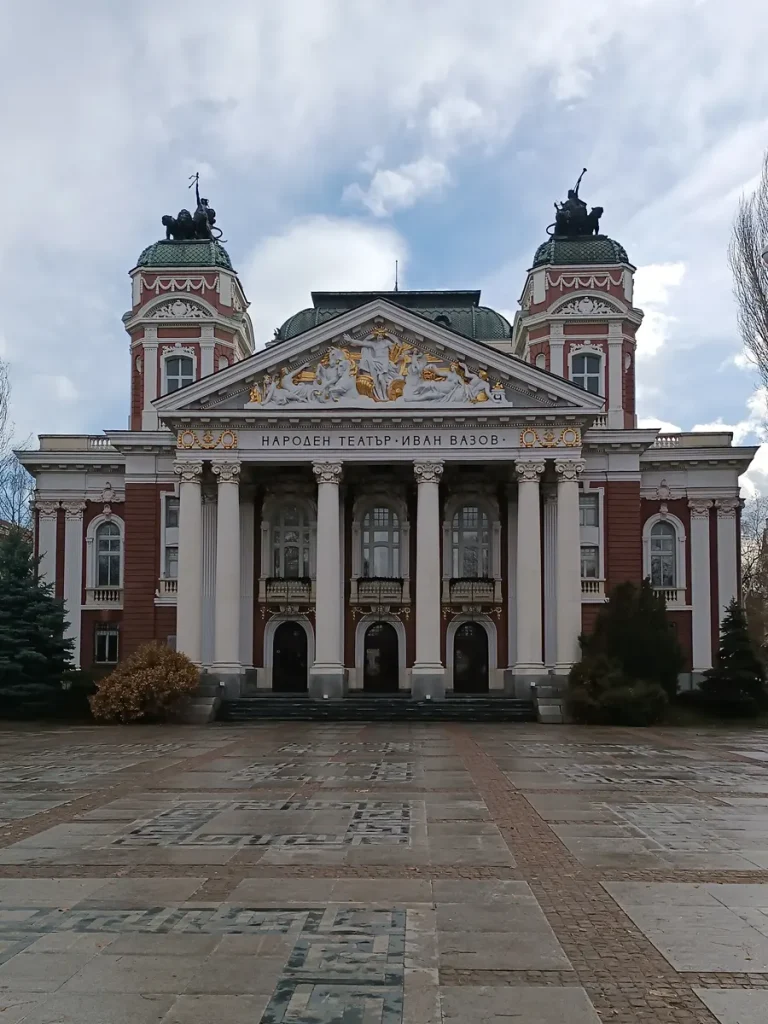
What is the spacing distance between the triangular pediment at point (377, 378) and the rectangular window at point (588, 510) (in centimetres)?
605

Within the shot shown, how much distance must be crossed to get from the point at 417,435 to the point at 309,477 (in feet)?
19.7

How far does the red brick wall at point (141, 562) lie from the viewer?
4300cm

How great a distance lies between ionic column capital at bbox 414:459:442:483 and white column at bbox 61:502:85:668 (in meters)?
16.0

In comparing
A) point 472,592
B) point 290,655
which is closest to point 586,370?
point 472,592

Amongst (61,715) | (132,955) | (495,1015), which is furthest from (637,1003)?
(61,715)

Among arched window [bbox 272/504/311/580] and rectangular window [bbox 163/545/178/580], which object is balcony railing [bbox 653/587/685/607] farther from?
rectangular window [bbox 163/545/178/580]

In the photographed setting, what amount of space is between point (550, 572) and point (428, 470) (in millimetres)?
7080

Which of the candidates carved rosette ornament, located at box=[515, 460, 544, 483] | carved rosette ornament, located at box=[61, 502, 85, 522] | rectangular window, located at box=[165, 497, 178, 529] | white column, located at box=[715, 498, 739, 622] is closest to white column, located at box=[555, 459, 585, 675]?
carved rosette ornament, located at box=[515, 460, 544, 483]

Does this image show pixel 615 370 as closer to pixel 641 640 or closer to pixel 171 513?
pixel 641 640

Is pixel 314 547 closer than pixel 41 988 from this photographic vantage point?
No

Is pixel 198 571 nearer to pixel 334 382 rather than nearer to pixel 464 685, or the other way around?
pixel 334 382

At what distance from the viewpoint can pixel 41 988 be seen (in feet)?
23.7

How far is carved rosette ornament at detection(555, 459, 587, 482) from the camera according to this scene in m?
39.3

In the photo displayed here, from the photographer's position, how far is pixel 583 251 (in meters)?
47.8
